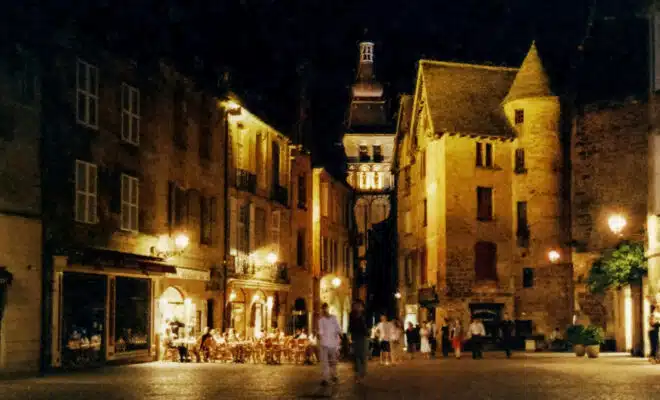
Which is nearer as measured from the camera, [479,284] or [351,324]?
[351,324]

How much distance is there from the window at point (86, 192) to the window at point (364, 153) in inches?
3500

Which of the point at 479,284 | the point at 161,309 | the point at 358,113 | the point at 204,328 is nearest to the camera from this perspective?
the point at 161,309

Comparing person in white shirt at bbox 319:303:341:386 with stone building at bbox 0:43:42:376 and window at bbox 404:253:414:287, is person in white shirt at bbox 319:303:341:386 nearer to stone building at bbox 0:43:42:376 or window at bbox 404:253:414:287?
stone building at bbox 0:43:42:376

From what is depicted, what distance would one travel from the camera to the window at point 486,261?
56.5 metres

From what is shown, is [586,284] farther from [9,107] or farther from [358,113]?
[358,113]

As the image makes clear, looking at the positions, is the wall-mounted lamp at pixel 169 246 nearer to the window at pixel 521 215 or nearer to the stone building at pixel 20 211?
the stone building at pixel 20 211

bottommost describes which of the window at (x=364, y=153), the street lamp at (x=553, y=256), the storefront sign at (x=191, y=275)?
the storefront sign at (x=191, y=275)

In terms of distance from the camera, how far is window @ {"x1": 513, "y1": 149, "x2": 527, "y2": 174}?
2240 inches

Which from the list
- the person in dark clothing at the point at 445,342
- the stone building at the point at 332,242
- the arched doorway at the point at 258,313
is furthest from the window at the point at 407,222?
the arched doorway at the point at 258,313

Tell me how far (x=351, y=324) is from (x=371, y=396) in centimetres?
527

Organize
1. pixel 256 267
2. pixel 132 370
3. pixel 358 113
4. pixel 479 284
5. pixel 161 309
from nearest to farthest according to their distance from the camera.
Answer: pixel 132 370 < pixel 161 309 < pixel 256 267 < pixel 479 284 < pixel 358 113

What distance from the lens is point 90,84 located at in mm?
31438

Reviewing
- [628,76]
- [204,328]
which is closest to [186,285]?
[204,328]

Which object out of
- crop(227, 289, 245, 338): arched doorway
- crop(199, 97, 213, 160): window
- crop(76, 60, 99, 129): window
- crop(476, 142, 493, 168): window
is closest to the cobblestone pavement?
crop(76, 60, 99, 129): window
